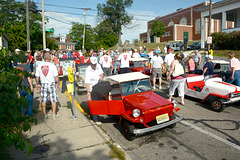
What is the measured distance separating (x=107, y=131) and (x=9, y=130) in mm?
3327

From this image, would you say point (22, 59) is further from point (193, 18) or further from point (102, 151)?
point (193, 18)

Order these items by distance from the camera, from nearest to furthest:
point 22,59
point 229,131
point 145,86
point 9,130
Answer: point 9,130
point 22,59
point 229,131
point 145,86

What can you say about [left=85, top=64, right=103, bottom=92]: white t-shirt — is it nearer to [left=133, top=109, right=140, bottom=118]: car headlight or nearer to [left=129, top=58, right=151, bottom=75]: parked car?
[left=133, top=109, right=140, bottom=118]: car headlight

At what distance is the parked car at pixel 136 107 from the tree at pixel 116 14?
157 feet

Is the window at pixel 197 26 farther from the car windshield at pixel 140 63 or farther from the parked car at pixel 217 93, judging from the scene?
the parked car at pixel 217 93

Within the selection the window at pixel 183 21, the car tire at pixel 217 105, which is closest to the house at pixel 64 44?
the window at pixel 183 21

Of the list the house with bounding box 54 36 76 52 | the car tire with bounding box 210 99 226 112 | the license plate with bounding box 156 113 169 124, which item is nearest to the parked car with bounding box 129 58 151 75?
the car tire with bounding box 210 99 226 112

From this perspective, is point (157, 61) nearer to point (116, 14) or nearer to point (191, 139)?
point (191, 139)

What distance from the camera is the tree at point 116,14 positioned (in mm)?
51906

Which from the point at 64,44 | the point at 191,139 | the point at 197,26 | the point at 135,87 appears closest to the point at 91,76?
the point at 135,87

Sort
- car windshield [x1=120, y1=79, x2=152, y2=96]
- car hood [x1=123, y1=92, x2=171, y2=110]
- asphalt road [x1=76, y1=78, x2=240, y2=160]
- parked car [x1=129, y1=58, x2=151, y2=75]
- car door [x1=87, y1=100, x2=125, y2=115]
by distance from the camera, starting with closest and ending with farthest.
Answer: asphalt road [x1=76, y1=78, x2=240, y2=160]
car hood [x1=123, y1=92, x2=171, y2=110]
car door [x1=87, y1=100, x2=125, y2=115]
car windshield [x1=120, y1=79, x2=152, y2=96]
parked car [x1=129, y1=58, x2=151, y2=75]

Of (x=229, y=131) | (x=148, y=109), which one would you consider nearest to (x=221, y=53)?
(x=229, y=131)

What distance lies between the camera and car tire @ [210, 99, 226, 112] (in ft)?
21.8

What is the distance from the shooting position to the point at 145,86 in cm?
587
